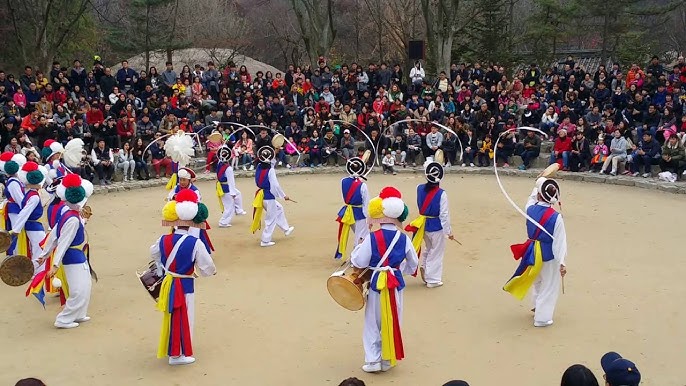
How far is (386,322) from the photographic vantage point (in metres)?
6.54

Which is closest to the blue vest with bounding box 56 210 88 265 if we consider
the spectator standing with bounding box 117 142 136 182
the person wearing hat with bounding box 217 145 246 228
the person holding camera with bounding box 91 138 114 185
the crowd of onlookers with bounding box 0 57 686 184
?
the person wearing hat with bounding box 217 145 246 228

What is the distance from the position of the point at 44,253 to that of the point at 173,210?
5.97 feet

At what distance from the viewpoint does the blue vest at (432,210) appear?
909cm

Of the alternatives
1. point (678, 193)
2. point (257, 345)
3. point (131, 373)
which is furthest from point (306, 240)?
point (678, 193)

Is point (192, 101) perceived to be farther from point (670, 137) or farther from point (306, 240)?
point (670, 137)

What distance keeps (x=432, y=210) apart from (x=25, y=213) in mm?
5167

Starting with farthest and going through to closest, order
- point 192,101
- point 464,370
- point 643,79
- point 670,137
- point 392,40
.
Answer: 1. point 392,40
2. point 192,101
3. point 643,79
4. point 670,137
5. point 464,370

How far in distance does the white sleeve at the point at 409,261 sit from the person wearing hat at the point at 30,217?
195 inches

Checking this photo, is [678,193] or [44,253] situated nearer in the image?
[44,253]

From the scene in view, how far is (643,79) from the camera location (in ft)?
65.2

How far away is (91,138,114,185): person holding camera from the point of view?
1742 cm

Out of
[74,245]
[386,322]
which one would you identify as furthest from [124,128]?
[386,322]

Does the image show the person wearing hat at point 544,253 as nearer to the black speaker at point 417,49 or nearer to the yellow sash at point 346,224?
the yellow sash at point 346,224

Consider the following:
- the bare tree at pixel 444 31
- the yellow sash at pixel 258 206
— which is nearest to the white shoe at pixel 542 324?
the yellow sash at pixel 258 206
